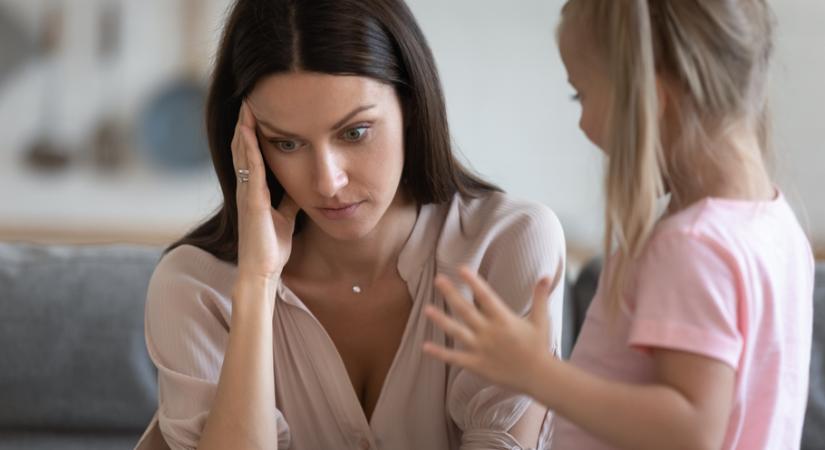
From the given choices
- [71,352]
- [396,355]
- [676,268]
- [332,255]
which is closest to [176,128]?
[71,352]

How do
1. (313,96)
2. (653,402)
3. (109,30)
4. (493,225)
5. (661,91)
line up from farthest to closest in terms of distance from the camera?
1. (109,30)
2. (493,225)
3. (313,96)
4. (661,91)
5. (653,402)

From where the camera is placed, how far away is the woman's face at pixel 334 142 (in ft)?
4.90

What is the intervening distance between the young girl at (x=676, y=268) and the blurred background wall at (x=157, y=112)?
2183mm

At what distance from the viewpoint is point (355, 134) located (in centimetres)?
154

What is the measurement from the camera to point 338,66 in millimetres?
1511

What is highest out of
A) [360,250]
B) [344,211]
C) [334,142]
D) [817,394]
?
[334,142]

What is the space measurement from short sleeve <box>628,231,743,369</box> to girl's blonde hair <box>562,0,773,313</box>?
0.05m

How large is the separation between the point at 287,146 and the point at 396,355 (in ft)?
1.30

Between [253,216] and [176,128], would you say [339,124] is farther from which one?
[176,128]

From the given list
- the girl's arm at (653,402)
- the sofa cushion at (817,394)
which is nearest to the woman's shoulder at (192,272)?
the girl's arm at (653,402)

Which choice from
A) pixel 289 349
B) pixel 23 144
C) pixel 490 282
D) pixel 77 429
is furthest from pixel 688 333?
pixel 23 144

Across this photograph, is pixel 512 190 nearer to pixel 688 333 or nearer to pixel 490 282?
pixel 490 282

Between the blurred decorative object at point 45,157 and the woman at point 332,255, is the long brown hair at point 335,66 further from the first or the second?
the blurred decorative object at point 45,157

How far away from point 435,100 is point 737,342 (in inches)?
30.2
